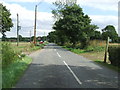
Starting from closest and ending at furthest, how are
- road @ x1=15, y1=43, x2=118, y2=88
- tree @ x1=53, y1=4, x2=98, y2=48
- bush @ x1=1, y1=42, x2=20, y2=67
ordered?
road @ x1=15, y1=43, x2=118, y2=88 < bush @ x1=1, y1=42, x2=20, y2=67 < tree @ x1=53, y1=4, x2=98, y2=48

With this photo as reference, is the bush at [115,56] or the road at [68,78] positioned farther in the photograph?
the bush at [115,56]

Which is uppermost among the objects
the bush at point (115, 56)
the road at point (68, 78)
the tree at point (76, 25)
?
the tree at point (76, 25)

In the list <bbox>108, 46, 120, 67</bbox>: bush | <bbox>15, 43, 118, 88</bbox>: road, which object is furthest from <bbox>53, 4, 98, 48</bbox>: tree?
<bbox>15, 43, 118, 88</bbox>: road

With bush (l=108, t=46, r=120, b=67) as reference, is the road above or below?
below

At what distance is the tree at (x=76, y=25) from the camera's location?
53675 mm

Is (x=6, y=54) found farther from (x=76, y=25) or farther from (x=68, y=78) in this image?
(x=76, y=25)

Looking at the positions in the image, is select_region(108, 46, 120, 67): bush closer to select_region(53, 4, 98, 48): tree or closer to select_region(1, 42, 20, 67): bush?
select_region(1, 42, 20, 67): bush

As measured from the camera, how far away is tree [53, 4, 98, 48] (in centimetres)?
5367

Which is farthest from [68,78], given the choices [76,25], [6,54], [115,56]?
[76,25]

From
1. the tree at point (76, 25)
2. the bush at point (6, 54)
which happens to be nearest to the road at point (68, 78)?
the bush at point (6, 54)

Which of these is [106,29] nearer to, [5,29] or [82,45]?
[5,29]

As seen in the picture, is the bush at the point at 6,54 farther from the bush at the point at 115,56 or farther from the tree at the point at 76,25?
the tree at the point at 76,25

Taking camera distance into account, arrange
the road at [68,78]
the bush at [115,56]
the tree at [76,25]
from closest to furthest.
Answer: the road at [68,78] → the bush at [115,56] → the tree at [76,25]

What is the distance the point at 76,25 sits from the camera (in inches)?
2178
